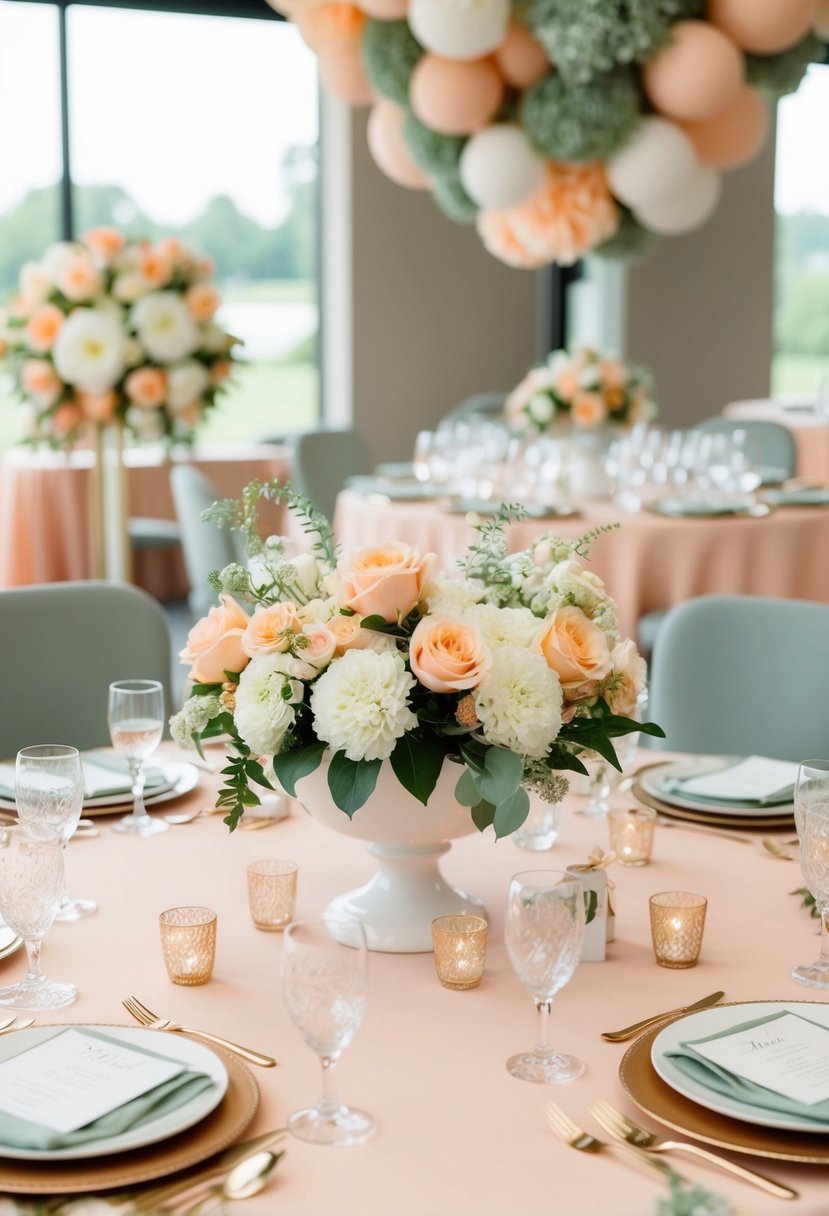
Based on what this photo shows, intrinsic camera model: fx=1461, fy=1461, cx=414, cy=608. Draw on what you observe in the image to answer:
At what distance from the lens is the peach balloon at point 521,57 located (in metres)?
4.55

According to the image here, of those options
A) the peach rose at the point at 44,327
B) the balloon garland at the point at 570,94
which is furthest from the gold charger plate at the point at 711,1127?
the balloon garland at the point at 570,94

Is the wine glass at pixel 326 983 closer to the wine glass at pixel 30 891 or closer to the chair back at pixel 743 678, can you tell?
the wine glass at pixel 30 891

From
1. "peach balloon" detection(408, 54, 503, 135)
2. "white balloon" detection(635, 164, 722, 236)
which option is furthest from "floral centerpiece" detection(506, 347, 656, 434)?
"peach balloon" detection(408, 54, 503, 135)

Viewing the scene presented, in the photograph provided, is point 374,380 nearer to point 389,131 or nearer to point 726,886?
point 389,131

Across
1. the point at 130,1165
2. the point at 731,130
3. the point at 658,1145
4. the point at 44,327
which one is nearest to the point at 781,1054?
the point at 658,1145

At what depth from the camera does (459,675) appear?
1328mm

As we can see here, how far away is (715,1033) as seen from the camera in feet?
4.05

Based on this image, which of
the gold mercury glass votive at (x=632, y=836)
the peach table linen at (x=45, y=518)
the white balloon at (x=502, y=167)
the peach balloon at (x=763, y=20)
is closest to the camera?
the gold mercury glass votive at (x=632, y=836)

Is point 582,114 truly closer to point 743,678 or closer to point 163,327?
point 163,327

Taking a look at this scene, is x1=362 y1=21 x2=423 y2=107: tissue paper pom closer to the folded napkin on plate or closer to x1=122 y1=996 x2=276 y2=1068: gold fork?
the folded napkin on plate

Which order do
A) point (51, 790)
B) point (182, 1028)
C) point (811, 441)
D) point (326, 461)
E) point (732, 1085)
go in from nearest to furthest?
point (732, 1085) → point (182, 1028) → point (51, 790) → point (326, 461) → point (811, 441)

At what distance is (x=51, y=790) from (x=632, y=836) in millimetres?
692

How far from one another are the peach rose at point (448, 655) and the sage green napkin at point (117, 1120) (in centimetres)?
40

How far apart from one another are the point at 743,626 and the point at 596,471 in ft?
7.03
